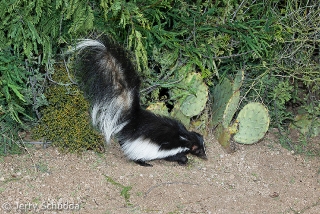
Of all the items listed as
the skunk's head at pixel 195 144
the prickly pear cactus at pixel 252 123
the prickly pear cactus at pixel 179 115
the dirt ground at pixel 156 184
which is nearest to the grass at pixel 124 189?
the dirt ground at pixel 156 184

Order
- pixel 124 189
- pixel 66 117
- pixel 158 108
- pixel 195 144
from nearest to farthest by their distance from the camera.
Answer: pixel 124 189 < pixel 66 117 < pixel 195 144 < pixel 158 108

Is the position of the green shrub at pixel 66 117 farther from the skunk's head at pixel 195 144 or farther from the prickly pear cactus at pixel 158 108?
the skunk's head at pixel 195 144

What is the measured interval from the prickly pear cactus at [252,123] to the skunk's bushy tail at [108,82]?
4.52 ft

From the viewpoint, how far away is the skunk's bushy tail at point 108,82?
17.9 ft

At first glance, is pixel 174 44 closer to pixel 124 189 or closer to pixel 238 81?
pixel 238 81

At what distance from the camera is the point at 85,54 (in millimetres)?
5484

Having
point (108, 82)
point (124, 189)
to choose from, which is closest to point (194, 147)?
point (124, 189)

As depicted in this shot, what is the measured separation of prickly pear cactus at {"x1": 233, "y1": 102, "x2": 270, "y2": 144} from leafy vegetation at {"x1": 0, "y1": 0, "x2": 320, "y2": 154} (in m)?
0.21

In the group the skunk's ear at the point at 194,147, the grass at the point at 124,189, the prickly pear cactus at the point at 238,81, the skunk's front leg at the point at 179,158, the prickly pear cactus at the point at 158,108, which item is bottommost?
the skunk's front leg at the point at 179,158

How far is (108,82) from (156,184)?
3.79 ft

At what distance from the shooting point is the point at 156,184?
5512mm

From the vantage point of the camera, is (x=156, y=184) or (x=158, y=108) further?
(x=158, y=108)

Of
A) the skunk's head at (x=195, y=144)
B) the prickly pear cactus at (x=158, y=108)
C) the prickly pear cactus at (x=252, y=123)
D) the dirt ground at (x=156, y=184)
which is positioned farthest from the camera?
the prickly pear cactus at (x=252, y=123)

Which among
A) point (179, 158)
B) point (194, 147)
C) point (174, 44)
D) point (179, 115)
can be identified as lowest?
point (179, 158)
